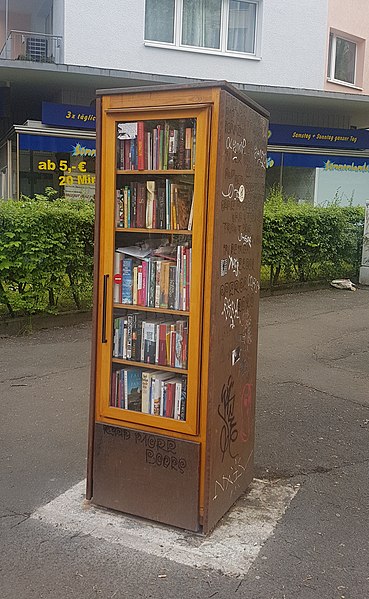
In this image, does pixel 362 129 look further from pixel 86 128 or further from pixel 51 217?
pixel 51 217

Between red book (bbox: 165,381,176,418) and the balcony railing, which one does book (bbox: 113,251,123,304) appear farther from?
the balcony railing

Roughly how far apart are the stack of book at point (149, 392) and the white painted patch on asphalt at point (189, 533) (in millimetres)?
676

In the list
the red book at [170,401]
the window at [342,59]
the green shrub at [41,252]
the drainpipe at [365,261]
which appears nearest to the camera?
the red book at [170,401]

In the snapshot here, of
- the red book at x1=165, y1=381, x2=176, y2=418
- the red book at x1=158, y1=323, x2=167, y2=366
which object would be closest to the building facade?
the red book at x1=158, y1=323, x2=167, y2=366

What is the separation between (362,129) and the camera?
1916 centimetres

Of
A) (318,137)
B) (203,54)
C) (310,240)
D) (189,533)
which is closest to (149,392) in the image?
(189,533)

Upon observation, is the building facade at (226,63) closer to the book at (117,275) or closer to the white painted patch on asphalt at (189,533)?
the book at (117,275)

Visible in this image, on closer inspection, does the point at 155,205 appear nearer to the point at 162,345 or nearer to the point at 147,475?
the point at 162,345

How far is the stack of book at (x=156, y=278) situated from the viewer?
142 inches

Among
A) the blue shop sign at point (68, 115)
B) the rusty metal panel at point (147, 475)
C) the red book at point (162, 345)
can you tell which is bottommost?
the rusty metal panel at point (147, 475)

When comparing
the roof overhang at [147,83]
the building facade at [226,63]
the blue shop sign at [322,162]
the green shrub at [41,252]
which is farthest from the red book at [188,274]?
the blue shop sign at [322,162]

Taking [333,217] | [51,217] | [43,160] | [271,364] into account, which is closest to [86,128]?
[43,160]

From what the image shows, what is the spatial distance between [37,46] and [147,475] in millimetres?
13390

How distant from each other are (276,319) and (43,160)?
326 inches
